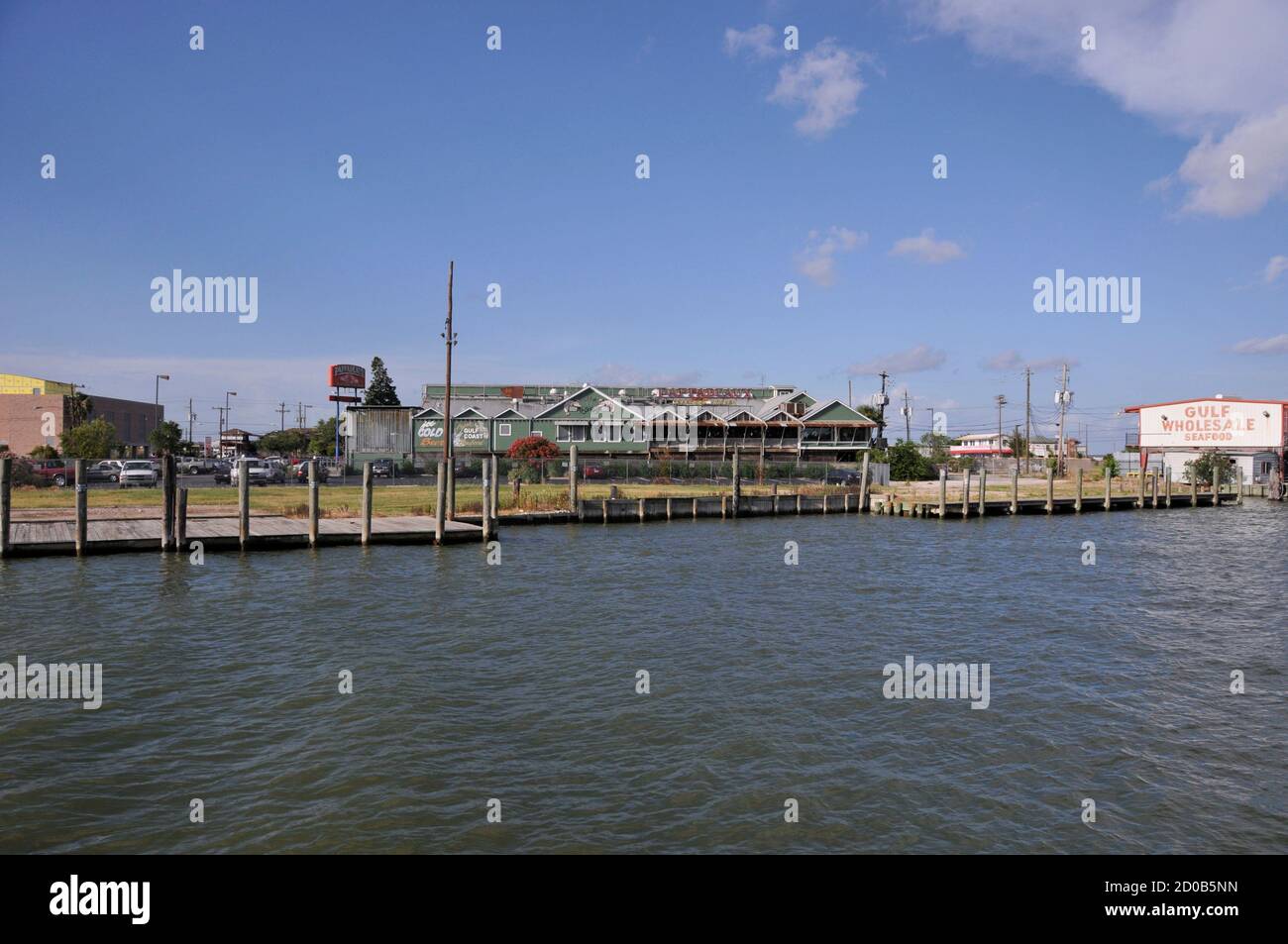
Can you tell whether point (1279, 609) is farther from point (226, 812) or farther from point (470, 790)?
point (226, 812)

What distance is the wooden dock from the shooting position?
2675 centimetres

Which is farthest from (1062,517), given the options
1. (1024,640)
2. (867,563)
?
(1024,640)

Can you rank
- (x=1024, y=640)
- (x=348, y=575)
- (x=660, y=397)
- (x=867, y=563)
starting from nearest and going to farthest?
(x=1024, y=640) → (x=348, y=575) → (x=867, y=563) → (x=660, y=397)

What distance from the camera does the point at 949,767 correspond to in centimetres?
1129

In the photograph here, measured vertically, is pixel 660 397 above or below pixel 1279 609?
above

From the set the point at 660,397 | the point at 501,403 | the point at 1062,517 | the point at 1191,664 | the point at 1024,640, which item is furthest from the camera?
the point at 660,397

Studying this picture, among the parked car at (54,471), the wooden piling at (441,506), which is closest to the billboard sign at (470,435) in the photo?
the parked car at (54,471)

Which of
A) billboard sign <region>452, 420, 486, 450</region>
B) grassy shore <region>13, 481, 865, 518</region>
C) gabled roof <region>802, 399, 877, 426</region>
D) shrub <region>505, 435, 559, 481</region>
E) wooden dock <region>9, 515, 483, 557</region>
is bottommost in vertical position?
wooden dock <region>9, 515, 483, 557</region>

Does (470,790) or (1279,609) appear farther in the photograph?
(1279,609)

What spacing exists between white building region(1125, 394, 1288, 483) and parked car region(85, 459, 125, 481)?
8699cm

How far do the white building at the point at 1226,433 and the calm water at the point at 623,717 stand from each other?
2547 inches

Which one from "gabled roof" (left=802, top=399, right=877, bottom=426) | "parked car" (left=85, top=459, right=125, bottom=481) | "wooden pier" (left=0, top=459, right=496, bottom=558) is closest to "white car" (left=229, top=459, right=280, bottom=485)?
"parked car" (left=85, top=459, right=125, bottom=481)

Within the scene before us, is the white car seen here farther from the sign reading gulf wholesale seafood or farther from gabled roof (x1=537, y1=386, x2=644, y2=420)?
the sign reading gulf wholesale seafood

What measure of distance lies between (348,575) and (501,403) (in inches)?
2316
